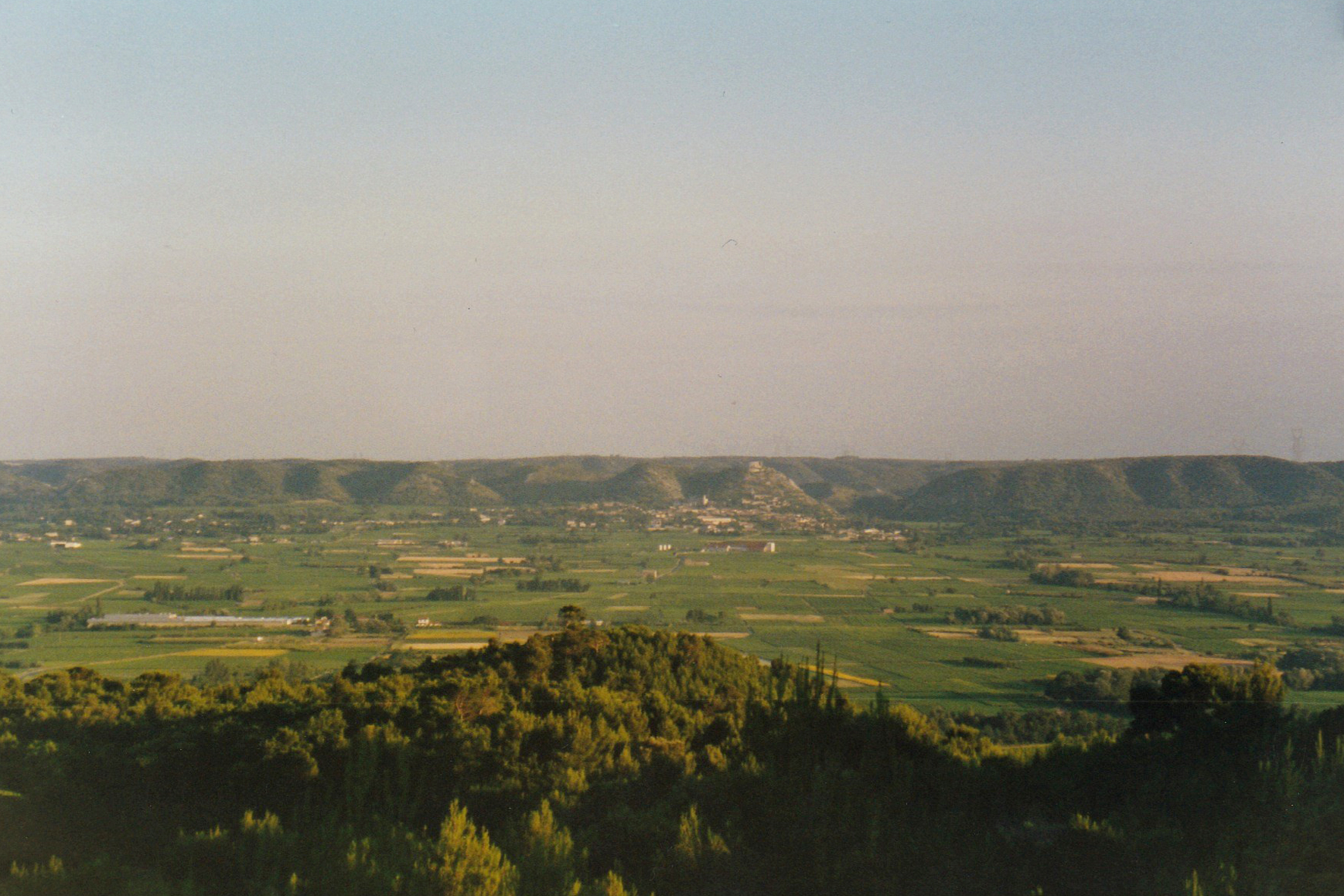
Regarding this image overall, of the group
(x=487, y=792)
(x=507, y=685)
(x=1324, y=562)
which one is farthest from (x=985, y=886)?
(x=1324, y=562)

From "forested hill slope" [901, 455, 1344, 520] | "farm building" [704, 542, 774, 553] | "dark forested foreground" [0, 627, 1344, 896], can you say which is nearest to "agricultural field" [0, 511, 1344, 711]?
"farm building" [704, 542, 774, 553]

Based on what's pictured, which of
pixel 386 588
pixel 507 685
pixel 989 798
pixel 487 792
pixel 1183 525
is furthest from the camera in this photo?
pixel 1183 525

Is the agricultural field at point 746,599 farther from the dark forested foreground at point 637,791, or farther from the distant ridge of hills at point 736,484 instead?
the dark forested foreground at point 637,791

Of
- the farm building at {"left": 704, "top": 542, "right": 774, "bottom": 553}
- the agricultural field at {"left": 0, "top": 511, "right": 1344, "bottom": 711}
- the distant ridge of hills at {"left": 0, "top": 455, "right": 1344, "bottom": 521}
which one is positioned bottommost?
the agricultural field at {"left": 0, "top": 511, "right": 1344, "bottom": 711}

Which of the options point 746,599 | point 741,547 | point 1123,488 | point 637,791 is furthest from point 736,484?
point 637,791

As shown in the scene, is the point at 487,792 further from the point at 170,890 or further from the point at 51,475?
the point at 51,475

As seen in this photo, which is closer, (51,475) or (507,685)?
(507,685)

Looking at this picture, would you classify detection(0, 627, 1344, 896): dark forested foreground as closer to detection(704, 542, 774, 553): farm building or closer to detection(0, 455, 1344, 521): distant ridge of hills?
detection(704, 542, 774, 553): farm building

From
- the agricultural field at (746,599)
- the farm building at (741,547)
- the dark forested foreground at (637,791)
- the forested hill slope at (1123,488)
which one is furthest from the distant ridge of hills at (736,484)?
the dark forested foreground at (637,791)
